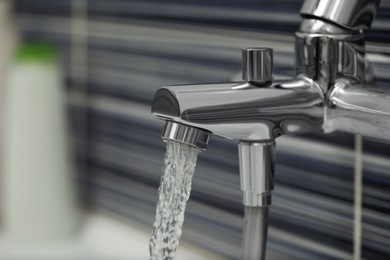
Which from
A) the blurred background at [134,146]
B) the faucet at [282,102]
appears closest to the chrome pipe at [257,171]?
the faucet at [282,102]

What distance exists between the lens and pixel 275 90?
51 cm

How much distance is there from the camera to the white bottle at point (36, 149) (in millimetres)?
851

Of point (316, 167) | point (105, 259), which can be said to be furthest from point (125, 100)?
point (316, 167)

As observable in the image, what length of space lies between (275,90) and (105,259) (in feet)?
1.25

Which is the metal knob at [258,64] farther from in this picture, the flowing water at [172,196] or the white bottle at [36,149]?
the white bottle at [36,149]

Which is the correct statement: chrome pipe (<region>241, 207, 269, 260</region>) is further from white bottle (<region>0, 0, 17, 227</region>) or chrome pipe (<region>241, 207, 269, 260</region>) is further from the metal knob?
white bottle (<region>0, 0, 17, 227</region>)

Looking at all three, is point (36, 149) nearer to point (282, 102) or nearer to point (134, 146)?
point (134, 146)

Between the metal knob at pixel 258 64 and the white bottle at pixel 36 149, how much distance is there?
1.32 feet

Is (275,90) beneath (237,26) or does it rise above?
beneath

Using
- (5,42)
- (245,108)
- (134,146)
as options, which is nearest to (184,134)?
(245,108)

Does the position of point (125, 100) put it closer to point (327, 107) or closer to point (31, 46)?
point (31, 46)

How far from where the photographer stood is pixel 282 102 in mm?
511

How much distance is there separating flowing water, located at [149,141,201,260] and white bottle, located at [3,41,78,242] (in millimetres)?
354

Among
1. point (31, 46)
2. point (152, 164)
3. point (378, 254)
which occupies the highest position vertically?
point (31, 46)
